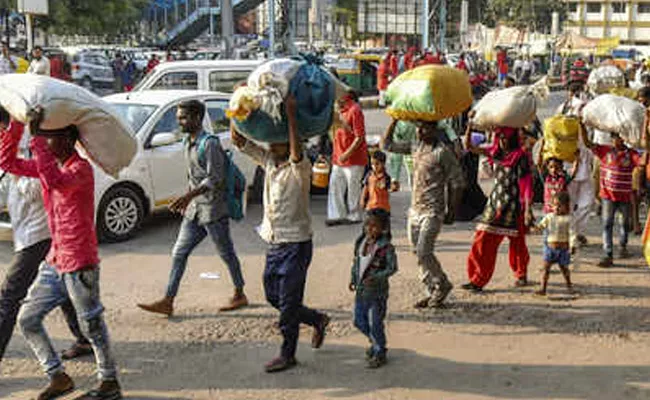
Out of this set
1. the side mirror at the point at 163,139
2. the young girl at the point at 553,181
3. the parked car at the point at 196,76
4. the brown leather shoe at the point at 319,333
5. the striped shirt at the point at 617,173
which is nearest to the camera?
the brown leather shoe at the point at 319,333

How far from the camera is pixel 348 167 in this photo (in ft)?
30.9

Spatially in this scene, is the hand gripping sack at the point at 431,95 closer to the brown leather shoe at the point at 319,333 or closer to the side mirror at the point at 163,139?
the brown leather shoe at the point at 319,333

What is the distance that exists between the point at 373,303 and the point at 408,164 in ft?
14.1

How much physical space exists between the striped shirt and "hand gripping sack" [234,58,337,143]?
147 inches

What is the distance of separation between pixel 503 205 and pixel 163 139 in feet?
13.2

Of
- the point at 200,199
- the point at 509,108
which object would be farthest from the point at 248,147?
the point at 509,108

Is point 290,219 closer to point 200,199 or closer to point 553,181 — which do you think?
point 200,199

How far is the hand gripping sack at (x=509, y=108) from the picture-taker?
6.64 meters

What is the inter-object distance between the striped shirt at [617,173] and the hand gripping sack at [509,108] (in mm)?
1366

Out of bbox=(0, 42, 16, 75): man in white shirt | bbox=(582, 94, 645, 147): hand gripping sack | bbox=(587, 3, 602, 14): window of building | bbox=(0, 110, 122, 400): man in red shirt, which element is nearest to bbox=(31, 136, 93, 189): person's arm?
bbox=(0, 110, 122, 400): man in red shirt

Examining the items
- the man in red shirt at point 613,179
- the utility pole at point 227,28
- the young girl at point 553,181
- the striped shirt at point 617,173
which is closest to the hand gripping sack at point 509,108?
the young girl at point 553,181

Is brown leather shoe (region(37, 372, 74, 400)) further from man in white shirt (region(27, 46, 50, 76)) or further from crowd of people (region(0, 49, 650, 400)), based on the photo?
man in white shirt (region(27, 46, 50, 76))

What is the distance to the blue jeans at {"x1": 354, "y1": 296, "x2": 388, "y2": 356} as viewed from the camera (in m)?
5.29

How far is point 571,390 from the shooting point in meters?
5.07
